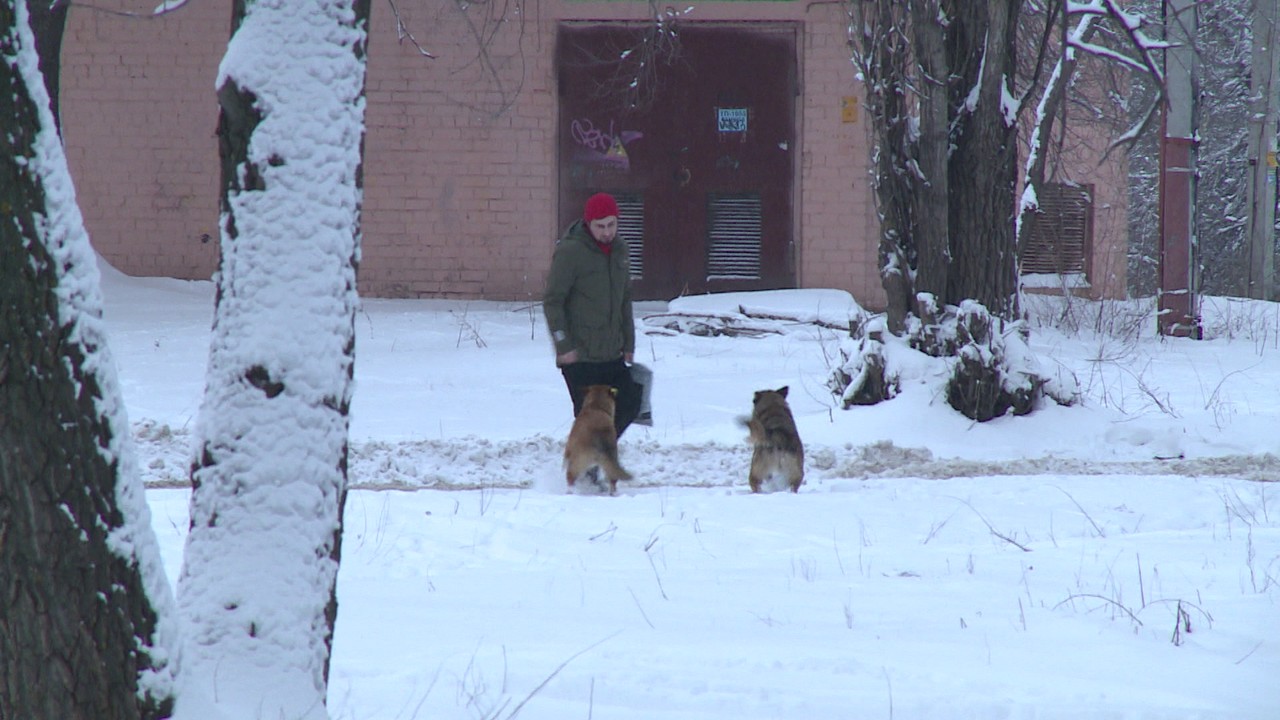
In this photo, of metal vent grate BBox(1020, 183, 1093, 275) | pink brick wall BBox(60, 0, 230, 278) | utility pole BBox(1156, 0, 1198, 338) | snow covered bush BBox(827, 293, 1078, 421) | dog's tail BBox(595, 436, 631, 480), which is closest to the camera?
dog's tail BBox(595, 436, 631, 480)

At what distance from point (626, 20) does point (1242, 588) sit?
12.3m

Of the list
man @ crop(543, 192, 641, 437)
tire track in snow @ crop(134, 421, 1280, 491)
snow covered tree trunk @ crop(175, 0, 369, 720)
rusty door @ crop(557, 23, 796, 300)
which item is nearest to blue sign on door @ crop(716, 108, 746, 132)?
rusty door @ crop(557, 23, 796, 300)

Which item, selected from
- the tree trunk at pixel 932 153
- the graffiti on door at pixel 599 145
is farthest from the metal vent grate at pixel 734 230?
the tree trunk at pixel 932 153

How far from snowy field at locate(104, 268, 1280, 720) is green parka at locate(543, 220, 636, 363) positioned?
0.89m

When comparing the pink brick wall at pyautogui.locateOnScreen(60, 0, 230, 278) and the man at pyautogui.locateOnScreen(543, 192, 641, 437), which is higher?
the pink brick wall at pyautogui.locateOnScreen(60, 0, 230, 278)

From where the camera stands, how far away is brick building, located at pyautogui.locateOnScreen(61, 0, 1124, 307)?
15578 mm

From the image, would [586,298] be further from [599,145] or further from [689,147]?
[599,145]

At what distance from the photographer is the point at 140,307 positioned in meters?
14.9

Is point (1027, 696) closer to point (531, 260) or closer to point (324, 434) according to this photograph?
point (324, 434)

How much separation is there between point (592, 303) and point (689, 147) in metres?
8.61

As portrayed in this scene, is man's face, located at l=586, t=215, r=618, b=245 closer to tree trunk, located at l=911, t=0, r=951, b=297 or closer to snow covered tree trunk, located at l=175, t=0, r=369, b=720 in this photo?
tree trunk, located at l=911, t=0, r=951, b=297

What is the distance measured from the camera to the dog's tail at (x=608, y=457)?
7004 millimetres

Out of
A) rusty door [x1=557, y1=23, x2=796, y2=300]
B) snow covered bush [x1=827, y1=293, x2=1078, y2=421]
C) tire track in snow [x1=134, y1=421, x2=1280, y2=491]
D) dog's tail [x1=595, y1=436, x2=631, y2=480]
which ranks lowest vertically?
tire track in snow [x1=134, y1=421, x2=1280, y2=491]

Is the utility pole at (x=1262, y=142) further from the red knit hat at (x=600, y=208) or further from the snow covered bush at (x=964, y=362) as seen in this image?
the red knit hat at (x=600, y=208)
